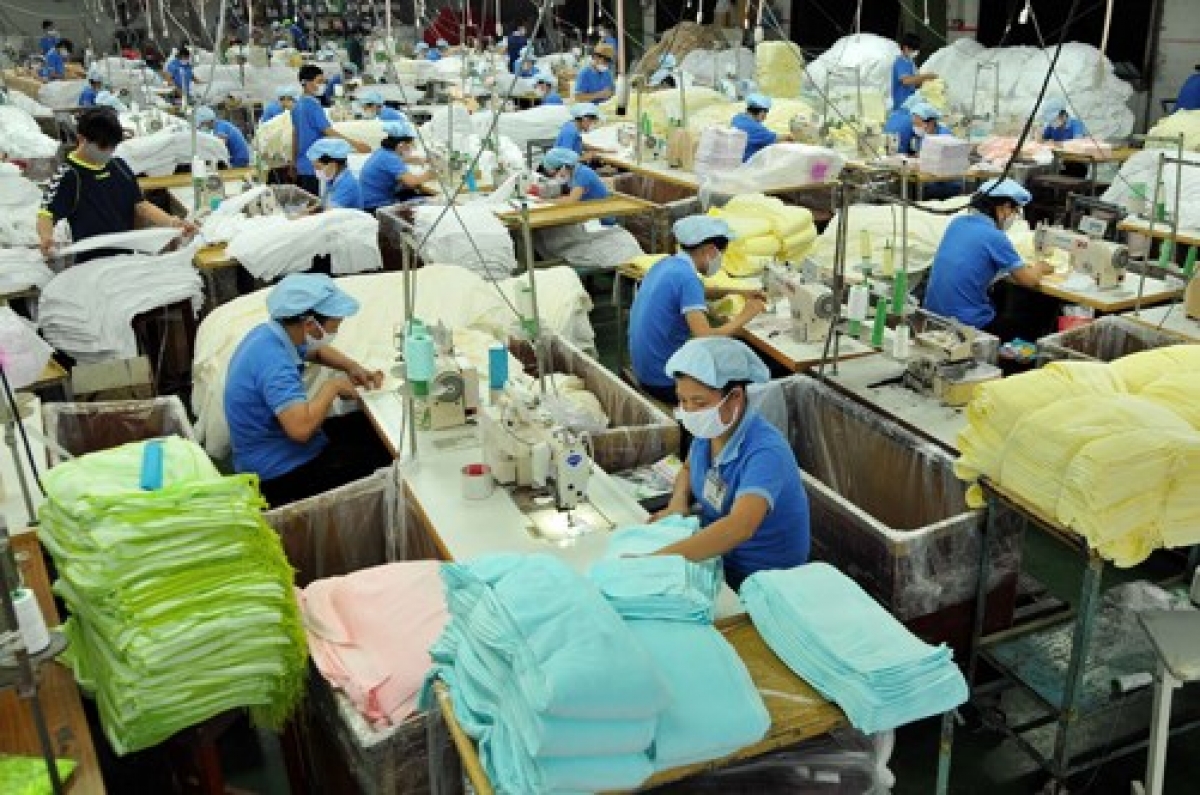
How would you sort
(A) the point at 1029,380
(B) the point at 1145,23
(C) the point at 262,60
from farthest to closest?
(C) the point at 262,60, (B) the point at 1145,23, (A) the point at 1029,380

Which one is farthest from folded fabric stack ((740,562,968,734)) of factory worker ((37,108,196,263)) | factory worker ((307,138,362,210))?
factory worker ((307,138,362,210))

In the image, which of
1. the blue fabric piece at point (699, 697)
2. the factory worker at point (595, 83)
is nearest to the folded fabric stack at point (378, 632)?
the blue fabric piece at point (699, 697)

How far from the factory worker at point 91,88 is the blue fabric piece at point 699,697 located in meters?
13.6

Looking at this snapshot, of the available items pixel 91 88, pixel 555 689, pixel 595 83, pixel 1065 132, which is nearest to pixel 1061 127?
pixel 1065 132

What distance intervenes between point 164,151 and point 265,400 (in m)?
6.05

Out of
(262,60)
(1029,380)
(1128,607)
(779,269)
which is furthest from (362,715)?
(262,60)

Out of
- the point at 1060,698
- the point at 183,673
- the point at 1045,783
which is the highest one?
the point at 183,673

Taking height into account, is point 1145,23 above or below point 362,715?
above

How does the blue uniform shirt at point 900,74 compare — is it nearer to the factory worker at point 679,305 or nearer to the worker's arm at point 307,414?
the factory worker at point 679,305

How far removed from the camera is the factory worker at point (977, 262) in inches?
219

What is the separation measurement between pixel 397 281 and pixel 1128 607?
12.6 ft

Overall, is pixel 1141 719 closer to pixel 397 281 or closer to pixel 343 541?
pixel 343 541

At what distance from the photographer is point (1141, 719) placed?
359cm

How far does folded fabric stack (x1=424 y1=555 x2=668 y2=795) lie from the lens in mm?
1886
